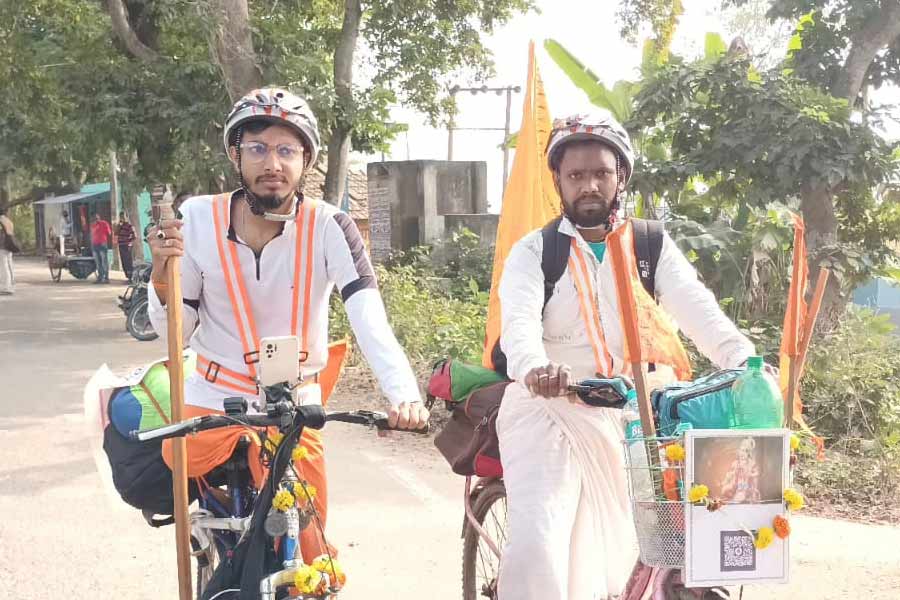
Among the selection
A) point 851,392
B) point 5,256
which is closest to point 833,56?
point 851,392

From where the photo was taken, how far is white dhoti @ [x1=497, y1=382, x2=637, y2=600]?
301 cm

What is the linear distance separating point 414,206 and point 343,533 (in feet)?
37.9

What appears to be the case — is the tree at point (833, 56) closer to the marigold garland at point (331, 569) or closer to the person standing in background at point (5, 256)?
the marigold garland at point (331, 569)

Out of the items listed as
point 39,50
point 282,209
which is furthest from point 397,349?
point 39,50

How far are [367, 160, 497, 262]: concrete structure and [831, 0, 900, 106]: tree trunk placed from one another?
7157mm

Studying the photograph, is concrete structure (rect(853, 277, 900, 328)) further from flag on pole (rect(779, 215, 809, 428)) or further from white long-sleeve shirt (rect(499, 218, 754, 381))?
flag on pole (rect(779, 215, 809, 428))

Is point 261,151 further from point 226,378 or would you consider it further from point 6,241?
point 6,241

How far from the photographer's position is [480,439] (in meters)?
3.67

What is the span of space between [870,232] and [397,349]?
26.4 ft

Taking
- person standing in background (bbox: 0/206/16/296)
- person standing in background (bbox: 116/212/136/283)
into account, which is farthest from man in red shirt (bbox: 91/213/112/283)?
person standing in background (bbox: 0/206/16/296)

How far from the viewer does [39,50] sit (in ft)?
50.2

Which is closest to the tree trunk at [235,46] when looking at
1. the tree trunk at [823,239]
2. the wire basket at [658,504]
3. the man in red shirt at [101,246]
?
the tree trunk at [823,239]

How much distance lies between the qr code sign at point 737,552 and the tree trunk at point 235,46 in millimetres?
10307

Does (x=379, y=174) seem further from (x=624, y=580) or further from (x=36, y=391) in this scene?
(x=624, y=580)
